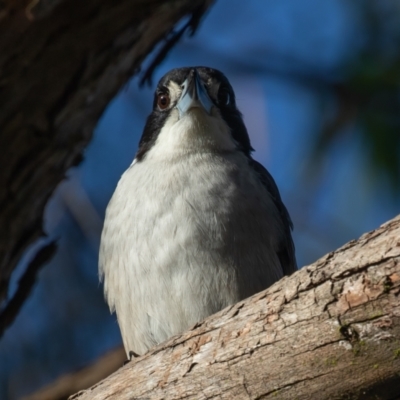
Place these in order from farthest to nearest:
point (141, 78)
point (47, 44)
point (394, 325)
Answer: point (141, 78), point (47, 44), point (394, 325)

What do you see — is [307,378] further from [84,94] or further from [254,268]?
[84,94]

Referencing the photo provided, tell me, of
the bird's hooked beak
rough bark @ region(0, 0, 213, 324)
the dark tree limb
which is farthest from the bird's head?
the dark tree limb

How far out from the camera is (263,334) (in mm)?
3699

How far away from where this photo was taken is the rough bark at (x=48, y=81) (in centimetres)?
518

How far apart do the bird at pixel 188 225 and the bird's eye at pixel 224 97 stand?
0.05 m

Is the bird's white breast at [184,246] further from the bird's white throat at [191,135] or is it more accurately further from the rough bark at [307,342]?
the rough bark at [307,342]

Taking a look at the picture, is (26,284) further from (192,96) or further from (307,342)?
(307,342)

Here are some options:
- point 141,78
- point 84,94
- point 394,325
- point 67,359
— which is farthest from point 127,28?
point 67,359

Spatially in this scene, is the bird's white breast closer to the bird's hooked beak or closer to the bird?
the bird

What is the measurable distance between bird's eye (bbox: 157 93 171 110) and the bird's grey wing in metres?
0.69

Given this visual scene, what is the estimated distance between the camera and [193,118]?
19.5ft

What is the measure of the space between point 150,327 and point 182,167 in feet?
3.48

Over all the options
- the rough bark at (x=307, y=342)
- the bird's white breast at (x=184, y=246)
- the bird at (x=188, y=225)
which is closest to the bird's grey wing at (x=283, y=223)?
the bird at (x=188, y=225)

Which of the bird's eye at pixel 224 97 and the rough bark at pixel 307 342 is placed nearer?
the rough bark at pixel 307 342
